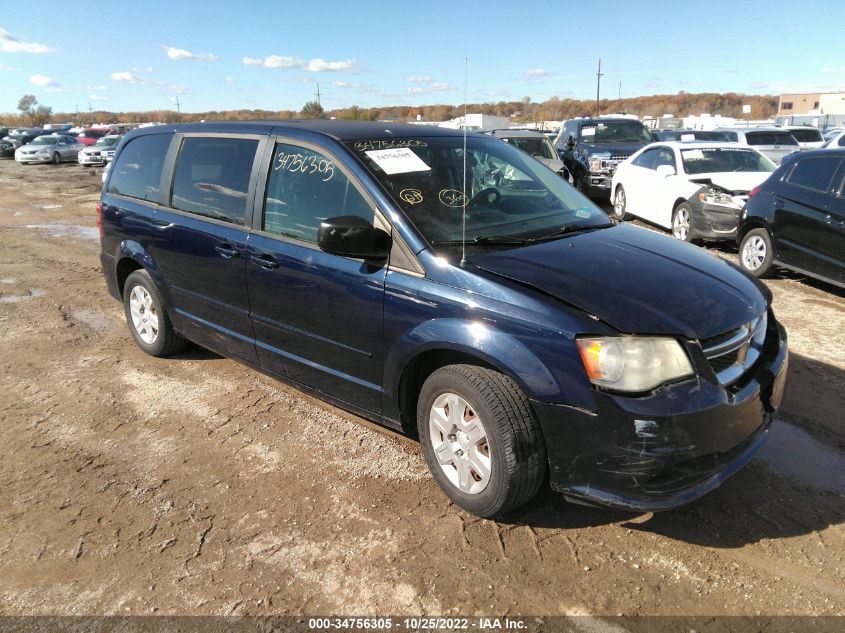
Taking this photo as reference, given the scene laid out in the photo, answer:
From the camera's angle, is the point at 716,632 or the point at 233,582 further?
the point at 233,582

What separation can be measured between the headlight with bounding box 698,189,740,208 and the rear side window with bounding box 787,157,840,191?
159cm

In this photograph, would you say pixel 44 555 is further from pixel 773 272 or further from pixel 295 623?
pixel 773 272

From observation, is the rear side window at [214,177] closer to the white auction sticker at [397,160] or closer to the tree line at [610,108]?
the white auction sticker at [397,160]

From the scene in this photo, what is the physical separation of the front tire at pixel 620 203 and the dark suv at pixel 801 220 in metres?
4.05

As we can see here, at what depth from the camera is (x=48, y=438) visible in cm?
392

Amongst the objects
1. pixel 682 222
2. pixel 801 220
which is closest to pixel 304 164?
pixel 801 220

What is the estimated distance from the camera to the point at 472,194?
352cm

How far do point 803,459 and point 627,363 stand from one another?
1.76 meters

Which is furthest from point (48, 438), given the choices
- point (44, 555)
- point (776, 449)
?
point (776, 449)

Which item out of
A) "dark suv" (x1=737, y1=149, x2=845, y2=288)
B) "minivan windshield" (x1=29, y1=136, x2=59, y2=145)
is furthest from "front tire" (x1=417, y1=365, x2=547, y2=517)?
"minivan windshield" (x1=29, y1=136, x2=59, y2=145)

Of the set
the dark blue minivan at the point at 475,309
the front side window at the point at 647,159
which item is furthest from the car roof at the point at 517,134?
the dark blue minivan at the point at 475,309

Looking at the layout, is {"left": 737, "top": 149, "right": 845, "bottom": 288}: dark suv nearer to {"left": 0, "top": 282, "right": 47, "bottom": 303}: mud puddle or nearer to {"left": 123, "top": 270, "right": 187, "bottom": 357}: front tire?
{"left": 123, "top": 270, "right": 187, "bottom": 357}: front tire

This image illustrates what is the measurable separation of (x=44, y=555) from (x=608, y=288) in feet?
9.37

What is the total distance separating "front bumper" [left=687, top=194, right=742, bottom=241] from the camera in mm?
8758
